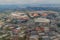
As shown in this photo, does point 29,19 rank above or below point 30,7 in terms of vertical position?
below

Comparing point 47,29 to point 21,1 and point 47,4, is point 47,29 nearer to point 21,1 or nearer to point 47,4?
point 47,4

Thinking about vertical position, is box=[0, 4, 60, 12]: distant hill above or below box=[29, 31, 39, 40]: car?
above

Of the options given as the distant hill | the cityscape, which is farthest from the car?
the distant hill

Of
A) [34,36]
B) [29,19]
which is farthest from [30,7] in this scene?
[34,36]

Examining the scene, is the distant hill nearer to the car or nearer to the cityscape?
the cityscape

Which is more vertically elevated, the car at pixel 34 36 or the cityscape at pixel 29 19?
the cityscape at pixel 29 19

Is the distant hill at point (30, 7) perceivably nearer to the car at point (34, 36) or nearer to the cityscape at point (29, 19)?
the cityscape at point (29, 19)

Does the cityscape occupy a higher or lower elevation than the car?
higher

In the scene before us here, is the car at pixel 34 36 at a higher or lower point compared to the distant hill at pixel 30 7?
lower

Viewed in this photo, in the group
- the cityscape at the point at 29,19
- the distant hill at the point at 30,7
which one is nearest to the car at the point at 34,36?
the cityscape at the point at 29,19

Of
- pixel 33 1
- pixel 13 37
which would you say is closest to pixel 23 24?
pixel 13 37

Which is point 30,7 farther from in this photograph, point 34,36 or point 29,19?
point 34,36
